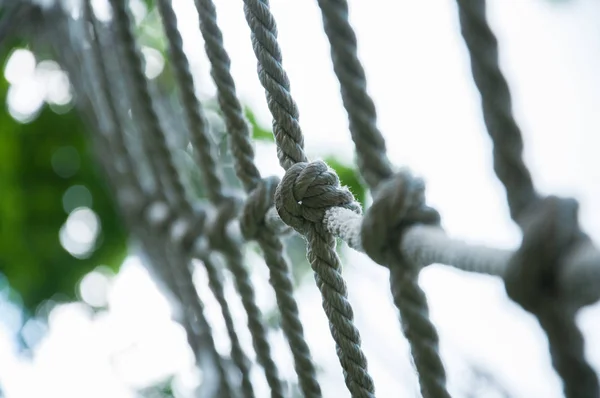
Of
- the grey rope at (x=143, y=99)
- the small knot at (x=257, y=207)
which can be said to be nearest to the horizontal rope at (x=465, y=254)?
the small knot at (x=257, y=207)

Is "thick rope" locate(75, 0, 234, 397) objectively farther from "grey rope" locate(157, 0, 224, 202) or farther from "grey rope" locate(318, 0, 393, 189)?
"grey rope" locate(318, 0, 393, 189)

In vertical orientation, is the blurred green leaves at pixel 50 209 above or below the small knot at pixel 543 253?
above

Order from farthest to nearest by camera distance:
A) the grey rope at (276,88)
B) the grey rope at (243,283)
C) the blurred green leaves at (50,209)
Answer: the blurred green leaves at (50,209)
the grey rope at (243,283)
the grey rope at (276,88)

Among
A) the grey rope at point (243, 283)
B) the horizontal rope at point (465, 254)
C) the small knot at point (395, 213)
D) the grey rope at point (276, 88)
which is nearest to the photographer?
the horizontal rope at point (465, 254)

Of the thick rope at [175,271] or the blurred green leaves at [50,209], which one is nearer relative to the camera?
the thick rope at [175,271]

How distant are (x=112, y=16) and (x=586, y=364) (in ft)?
2.28

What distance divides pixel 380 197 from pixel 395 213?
13 mm

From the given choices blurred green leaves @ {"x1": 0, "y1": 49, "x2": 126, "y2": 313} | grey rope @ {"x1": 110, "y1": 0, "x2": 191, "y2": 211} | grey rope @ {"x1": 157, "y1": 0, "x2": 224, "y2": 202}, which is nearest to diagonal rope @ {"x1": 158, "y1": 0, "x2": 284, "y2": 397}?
grey rope @ {"x1": 157, "y1": 0, "x2": 224, "y2": 202}

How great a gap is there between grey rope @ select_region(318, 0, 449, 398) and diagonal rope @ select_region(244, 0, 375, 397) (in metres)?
0.04

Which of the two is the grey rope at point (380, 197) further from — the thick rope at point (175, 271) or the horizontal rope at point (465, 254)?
the thick rope at point (175, 271)

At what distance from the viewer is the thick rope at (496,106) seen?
0.99 ft

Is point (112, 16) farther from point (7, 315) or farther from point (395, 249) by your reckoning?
point (7, 315)

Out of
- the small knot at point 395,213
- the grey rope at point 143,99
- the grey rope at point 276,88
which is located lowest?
the small knot at point 395,213

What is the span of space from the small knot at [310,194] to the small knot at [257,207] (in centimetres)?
8
